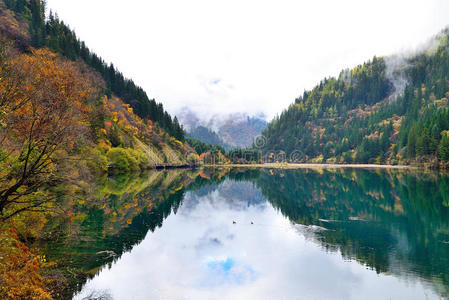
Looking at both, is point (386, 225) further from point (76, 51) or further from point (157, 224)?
point (76, 51)

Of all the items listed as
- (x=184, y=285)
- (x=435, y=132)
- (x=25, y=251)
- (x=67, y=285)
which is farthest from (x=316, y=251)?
(x=435, y=132)

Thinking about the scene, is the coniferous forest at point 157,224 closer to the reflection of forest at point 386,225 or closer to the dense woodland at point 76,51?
the reflection of forest at point 386,225

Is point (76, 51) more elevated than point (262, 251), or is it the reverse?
point (76, 51)

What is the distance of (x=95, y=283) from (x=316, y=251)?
16.5 metres

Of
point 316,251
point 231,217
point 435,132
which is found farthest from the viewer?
point 435,132

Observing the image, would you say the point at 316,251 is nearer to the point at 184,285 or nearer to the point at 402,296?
the point at 402,296

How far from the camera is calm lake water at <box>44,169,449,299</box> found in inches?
701

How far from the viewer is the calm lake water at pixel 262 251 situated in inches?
701

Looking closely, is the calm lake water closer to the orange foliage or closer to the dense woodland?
the orange foliage

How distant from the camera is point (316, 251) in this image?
972 inches

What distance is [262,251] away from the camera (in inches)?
1004

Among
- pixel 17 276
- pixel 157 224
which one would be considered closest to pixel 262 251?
pixel 157 224

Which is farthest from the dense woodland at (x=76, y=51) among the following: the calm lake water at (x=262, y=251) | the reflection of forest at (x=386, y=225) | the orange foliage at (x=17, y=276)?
the orange foliage at (x=17, y=276)

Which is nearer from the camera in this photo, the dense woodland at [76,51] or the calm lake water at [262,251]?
the calm lake water at [262,251]
